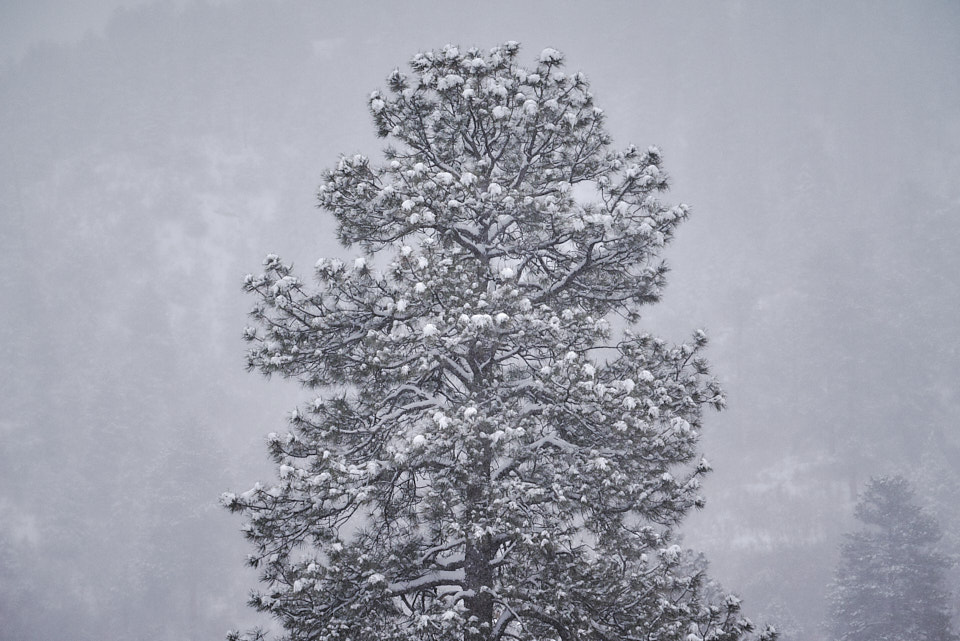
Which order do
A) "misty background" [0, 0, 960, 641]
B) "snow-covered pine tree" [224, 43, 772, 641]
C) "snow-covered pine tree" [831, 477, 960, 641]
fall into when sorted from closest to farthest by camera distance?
"snow-covered pine tree" [224, 43, 772, 641] → "snow-covered pine tree" [831, 477, 960, 641] → "misty background" [0, 0, 960, 641]

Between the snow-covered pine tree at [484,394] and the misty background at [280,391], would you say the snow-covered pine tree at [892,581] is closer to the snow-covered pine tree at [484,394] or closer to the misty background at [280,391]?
the misty background at [280,391]

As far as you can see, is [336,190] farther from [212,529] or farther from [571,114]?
[212,529]

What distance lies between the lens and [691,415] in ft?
21.0

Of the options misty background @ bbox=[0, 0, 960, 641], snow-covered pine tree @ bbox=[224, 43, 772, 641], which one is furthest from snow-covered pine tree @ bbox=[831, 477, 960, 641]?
snow-covered pine tree @ bbox=[224, 43, 772, 641]

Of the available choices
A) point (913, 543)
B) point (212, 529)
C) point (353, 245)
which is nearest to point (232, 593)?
point (212, 529)

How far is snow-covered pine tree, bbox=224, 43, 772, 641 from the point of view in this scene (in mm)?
5633

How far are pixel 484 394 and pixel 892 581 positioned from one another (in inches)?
1150

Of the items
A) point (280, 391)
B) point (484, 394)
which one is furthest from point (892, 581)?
point (280, 391)

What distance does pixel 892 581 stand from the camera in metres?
25.9

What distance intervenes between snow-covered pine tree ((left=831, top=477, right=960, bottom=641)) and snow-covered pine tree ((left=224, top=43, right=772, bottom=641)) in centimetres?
2573

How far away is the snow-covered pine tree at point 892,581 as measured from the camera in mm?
24625

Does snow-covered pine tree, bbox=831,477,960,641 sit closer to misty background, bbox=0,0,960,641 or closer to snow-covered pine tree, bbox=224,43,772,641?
misty background, bbox=0,0,960,641

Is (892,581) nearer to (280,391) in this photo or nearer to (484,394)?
(484,394)

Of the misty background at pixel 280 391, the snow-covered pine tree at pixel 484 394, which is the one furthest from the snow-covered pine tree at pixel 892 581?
the snow-covered pine tree at pixel 484 394
